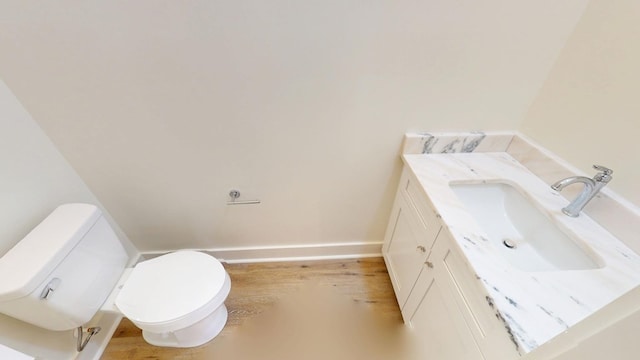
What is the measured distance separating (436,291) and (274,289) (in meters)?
0.95

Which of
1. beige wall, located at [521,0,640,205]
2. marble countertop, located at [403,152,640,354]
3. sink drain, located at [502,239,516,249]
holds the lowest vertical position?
sink drain, located at [502,239,516,249]

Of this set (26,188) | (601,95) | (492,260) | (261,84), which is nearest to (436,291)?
(492,260)

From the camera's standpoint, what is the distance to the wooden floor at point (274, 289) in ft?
4.12

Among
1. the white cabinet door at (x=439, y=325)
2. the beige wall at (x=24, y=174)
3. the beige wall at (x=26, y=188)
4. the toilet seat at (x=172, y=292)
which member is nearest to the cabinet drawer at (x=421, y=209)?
the white cabinet door at (x=439, y=325)

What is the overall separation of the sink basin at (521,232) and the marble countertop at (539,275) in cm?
4

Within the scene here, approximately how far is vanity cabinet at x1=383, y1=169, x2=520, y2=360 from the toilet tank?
4.53 feet

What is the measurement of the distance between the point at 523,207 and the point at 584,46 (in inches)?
24.7

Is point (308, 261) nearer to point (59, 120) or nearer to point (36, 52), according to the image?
point (59, 120)

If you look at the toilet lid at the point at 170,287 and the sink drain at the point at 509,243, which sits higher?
the sink drain at the point at 509,243

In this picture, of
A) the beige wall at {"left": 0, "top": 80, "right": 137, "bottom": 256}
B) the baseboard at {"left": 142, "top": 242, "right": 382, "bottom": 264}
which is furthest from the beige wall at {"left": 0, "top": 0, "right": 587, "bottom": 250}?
the baseboard at {"left": 142, "top": 242, "right": 382, "bottom": 264}

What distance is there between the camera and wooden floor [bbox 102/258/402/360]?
4.12 feet

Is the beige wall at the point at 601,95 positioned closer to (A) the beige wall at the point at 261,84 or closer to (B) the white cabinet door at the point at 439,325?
(A) the beige wall at the point at 261,84

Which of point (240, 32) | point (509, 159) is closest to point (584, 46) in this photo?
point (509, 159)

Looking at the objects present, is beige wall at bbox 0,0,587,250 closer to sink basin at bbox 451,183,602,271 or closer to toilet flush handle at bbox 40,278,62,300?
sink basin at bbox 451,183,602,271
